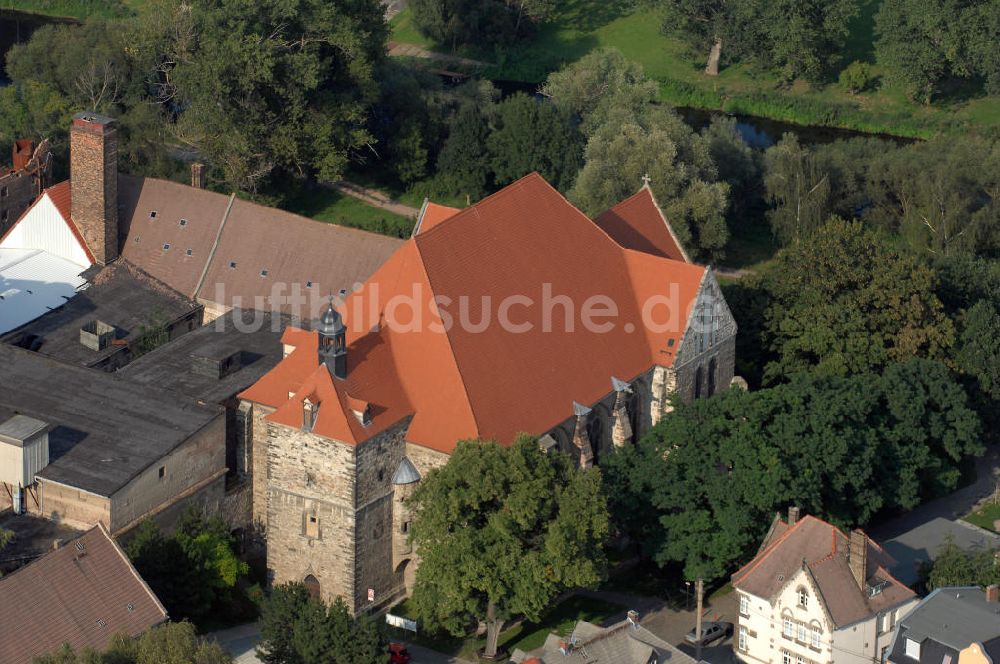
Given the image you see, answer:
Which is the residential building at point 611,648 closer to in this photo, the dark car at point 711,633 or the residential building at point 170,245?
the dark car at point 711,633

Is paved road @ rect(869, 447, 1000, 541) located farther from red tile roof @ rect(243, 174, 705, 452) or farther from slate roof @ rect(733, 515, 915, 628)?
red tile roof @ rect(243, 174, 705, 452)

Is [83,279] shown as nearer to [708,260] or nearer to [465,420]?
[465,420]

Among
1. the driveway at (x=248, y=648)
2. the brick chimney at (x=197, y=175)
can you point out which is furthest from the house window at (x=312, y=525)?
the brick chimney at (x=197, y=175)

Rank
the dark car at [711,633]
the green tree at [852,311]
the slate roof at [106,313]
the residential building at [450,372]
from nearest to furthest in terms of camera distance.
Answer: the residential building at [450,372], the dark car at [711,633], the slate roof at [106,313], the green tree at [852,311]

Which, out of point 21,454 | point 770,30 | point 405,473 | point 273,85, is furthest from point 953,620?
point 770,30

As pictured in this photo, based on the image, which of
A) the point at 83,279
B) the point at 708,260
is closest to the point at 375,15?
the point at 708,260

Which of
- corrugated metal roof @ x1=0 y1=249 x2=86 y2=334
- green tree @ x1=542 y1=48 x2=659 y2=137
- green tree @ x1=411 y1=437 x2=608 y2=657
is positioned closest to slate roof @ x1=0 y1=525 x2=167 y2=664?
green tree @ x1=411 y1=437 x2=608 y2=657
